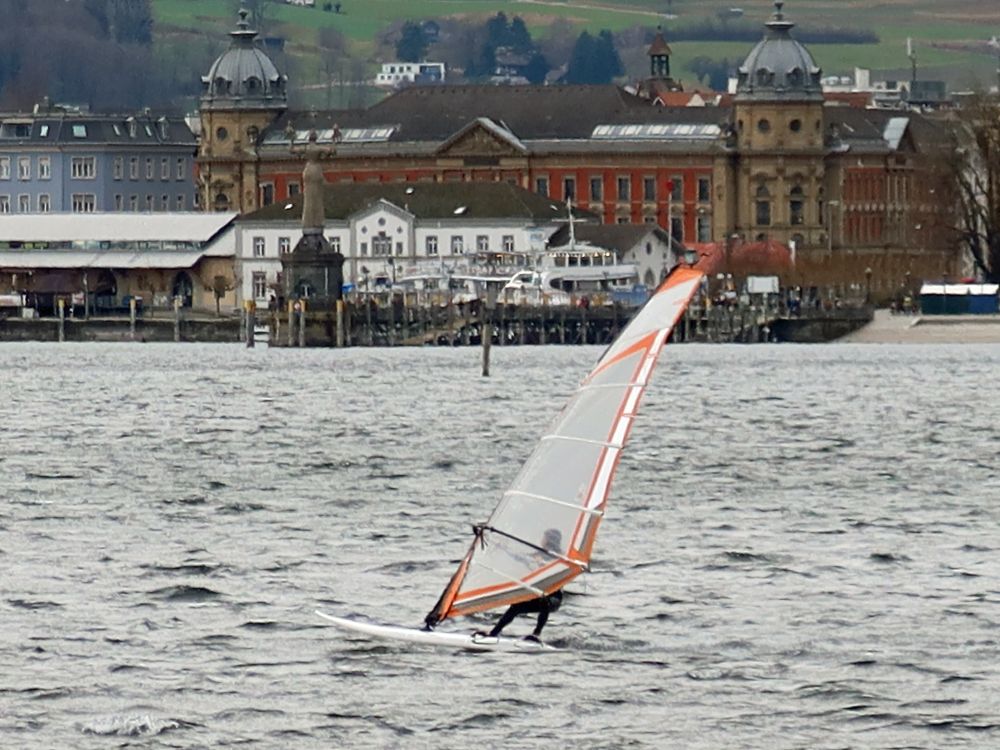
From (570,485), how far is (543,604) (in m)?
1.30

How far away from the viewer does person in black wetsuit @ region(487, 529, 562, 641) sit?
3494 centimetres

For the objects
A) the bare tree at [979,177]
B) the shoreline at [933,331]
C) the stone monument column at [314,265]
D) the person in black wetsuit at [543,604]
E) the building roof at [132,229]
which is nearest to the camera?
the person in black wetsuit at [543,604]

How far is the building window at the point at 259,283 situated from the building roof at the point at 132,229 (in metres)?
4.30

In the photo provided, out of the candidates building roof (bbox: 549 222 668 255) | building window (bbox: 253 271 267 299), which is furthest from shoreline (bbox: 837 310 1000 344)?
building window (bbox: 253 271 267 299)

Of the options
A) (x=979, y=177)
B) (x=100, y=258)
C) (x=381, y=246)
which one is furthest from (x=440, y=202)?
(x=979, y=177)

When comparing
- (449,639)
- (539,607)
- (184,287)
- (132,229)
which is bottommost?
(449,639)

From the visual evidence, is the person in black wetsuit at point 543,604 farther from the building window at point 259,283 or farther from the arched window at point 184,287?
the arched window at point 184,287

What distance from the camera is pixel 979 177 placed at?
554ft

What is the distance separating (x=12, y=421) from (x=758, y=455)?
20.8 metres

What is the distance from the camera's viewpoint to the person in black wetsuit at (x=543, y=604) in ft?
115

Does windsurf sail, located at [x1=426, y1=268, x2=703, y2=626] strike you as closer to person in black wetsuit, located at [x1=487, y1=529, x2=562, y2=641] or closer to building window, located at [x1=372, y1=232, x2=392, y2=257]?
person in black wetsuit, located at [x1=487, y1=529, x2=562, y2=641]

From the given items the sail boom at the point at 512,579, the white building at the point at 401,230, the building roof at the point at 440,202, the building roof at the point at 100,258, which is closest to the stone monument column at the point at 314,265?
the white building at the point at 401,230

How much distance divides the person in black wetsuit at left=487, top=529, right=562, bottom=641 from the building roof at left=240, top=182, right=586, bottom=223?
152 metres

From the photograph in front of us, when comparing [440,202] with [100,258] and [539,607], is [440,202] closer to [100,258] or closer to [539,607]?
Result: [100,258]
